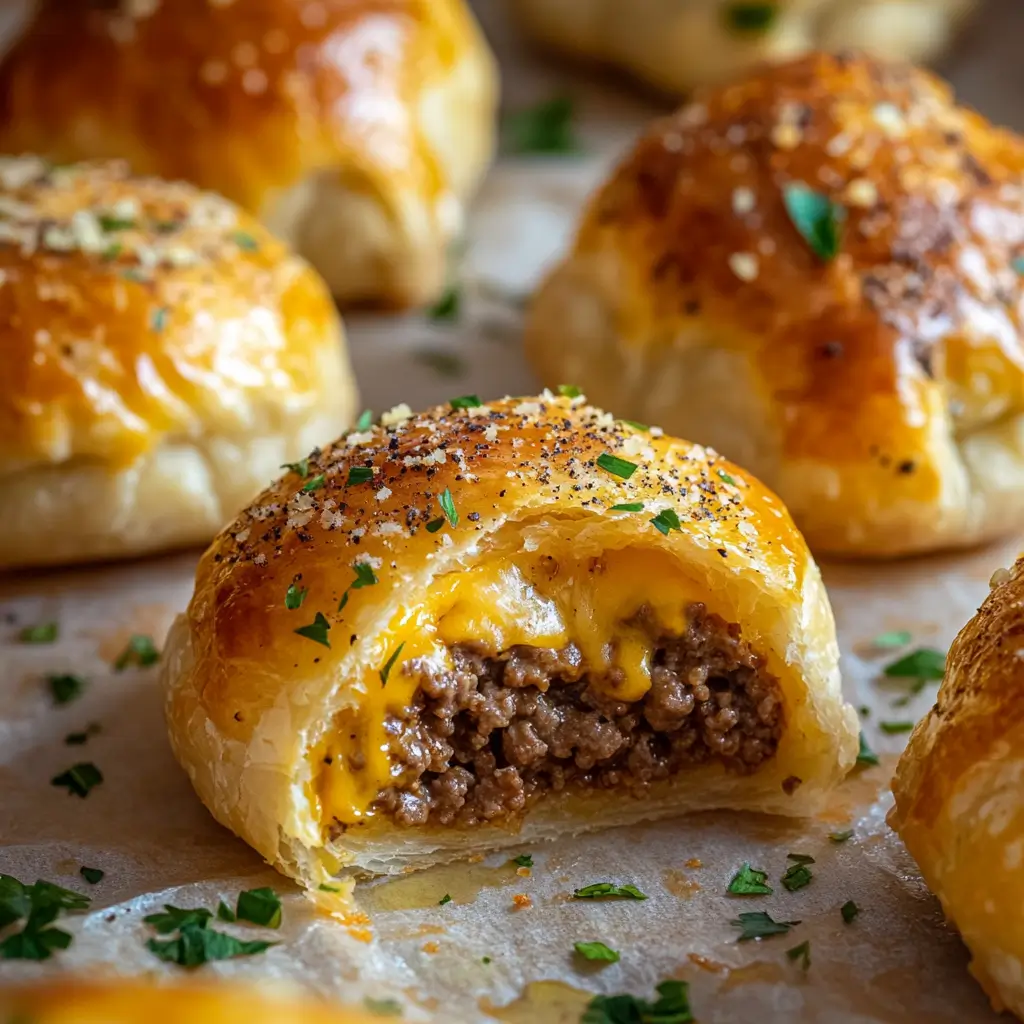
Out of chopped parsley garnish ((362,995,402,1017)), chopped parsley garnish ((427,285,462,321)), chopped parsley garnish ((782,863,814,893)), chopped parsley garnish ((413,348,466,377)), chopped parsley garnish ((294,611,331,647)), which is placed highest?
chopped parsley garnish ((294,611,331,647))

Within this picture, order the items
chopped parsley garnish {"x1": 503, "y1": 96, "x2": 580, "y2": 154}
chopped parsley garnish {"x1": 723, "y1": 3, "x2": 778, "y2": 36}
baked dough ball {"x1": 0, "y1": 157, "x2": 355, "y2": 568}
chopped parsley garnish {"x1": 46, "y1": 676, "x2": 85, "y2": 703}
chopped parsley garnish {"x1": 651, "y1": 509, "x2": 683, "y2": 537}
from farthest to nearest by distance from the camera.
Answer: chopped parsley garnish {"x1": 503, "y1": 96, "x2": 580, "y2": 154} → chopped parsley garnish {"x1": 723, "y1": 3, "x2": 778, "y2": 36} → baked dough ball {"x1": 0, "y1": 157, "x2": 355, "y2": 568} → chopped parsley garnish {"x1": 46, "y1": 676, "x2": 85, "y2": 703} → chopped parsley garnish {"x1": 651, "y1": 509, "x2": 683, "y2": 537}

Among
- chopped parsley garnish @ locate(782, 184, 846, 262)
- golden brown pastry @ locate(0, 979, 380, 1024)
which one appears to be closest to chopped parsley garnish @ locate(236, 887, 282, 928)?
golden brown pastry @ locate(0, 979, 380, 1024)

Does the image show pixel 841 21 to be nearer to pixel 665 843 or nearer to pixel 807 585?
pixel 807 585

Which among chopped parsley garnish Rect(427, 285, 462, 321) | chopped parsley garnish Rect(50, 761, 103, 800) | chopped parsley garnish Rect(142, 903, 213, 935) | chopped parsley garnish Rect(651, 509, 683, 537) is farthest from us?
chopped parsley garnish Rect(427, 285, 462, 321)

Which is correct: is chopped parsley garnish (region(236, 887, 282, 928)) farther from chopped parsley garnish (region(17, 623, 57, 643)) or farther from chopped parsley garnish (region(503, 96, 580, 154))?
chopped parsley garnish (region(503, 96, 580, 154))

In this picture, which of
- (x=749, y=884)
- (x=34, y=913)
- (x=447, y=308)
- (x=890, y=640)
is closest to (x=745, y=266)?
(x=890, y=640)

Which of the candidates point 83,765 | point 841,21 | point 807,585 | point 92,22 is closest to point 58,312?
point 83,765

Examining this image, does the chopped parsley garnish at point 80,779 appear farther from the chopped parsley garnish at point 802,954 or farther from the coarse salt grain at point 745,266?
the coarse salt grain at point 745,266
